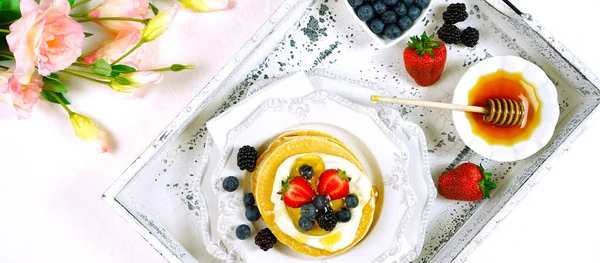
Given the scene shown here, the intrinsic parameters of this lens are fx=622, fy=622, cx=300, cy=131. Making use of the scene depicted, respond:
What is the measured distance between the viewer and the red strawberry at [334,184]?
6.44 feet

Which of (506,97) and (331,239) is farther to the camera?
(506,97)

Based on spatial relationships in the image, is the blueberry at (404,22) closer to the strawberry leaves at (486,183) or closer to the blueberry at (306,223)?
the strawberry leaves at (486,183)

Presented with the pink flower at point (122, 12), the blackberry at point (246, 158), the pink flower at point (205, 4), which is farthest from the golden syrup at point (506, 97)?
the pink flower at point (122, 12)

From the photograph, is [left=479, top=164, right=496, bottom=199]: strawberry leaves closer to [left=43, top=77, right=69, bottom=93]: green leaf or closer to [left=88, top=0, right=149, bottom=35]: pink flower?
[left=88, top=0, right=149, bottom=35]: pink flower

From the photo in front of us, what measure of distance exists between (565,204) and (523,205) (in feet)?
0.52

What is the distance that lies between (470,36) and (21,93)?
1495 mm

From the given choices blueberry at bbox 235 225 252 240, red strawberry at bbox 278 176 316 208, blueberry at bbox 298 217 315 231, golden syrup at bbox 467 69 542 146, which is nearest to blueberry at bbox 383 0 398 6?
golden syrup at bbox 467 69 542 146

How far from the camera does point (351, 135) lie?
2.11 metres

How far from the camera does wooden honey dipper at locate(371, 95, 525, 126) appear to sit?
2.04 m

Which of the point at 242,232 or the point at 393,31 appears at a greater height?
the point at 393,31

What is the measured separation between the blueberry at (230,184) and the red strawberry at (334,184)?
269mm

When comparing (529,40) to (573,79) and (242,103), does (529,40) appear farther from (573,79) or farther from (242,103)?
(242,103)

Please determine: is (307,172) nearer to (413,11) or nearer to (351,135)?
(351,135)

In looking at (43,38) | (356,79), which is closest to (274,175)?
(356,79)
